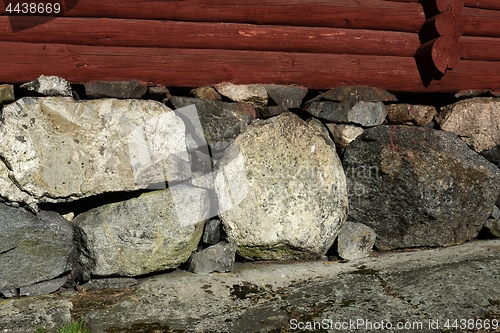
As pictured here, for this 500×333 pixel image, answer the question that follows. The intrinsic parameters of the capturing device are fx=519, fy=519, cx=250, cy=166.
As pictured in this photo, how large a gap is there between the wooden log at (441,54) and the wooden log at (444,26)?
58mm

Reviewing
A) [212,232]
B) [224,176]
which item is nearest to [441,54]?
[224,176]

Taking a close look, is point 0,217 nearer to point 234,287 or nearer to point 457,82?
point 234,287

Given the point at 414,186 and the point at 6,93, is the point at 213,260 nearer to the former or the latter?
the point at 414,186

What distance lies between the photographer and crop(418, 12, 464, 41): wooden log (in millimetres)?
5160

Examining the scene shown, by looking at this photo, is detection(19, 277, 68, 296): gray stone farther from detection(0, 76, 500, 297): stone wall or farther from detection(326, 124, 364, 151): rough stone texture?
detection(326, 124, 364, 151): rough stone texture

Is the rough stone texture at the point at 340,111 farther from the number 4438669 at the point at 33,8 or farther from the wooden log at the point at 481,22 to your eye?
the number 4438669 at the point at 33,8

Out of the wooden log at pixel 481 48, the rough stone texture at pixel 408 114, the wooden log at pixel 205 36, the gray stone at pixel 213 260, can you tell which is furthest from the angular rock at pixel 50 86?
the wooden log at pixel 481 48

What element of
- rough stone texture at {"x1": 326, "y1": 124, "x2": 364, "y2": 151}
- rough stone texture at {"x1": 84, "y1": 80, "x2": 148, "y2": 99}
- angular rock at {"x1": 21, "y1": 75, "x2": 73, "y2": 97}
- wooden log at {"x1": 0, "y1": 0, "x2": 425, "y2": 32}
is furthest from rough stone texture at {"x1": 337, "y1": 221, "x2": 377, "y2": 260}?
angular rock at {"x1": 21, "y1": 75, "x2": 73, "y2": 97}

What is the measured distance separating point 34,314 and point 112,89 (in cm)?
191

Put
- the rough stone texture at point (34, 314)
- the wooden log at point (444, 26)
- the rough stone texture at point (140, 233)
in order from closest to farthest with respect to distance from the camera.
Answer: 1. the rough stone texture at point (34, 314)
2. the rough stone texture at point (140, 233)
3. the wooden log at point (444, 26)

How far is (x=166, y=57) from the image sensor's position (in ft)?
15.3

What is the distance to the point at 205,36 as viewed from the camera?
15.6 ft

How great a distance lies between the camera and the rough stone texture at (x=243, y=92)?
4.82 meters

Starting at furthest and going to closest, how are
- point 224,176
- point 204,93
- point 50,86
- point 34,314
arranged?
point 204,93 → point 224,176 → point 50,86 → point 34,314
